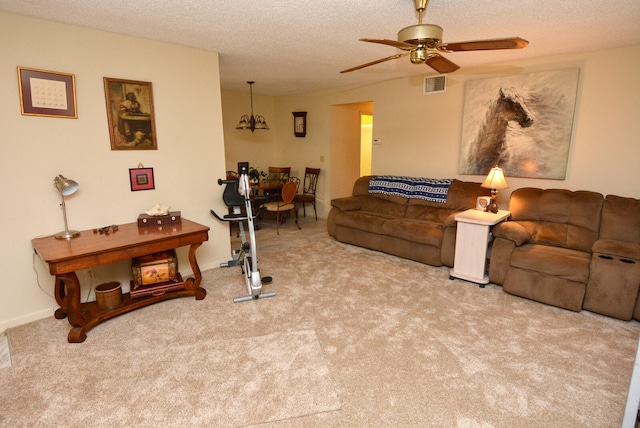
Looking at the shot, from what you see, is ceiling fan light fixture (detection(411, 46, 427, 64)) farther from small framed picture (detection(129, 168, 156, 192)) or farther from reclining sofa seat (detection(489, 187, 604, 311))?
small framed picture (detection(129, 168, 156, 192))

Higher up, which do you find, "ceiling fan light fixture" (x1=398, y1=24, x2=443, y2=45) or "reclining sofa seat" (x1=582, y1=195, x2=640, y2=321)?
"ceiling fan light fixture" (x1=398, y1=24, x2=443, y2=45)

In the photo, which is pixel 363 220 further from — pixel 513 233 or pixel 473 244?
pixel 513 233

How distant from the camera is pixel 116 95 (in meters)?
2.97

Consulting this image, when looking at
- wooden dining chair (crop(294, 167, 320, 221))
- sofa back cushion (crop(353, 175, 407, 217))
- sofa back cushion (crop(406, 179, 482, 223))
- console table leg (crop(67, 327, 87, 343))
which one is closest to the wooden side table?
sofa back cushion (crop(406, 179, 482, 223))

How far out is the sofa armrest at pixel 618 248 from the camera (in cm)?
271

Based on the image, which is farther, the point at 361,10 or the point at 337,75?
the point at 337,75

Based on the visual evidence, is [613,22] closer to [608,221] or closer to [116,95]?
[608,221]

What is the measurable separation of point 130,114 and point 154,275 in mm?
1501

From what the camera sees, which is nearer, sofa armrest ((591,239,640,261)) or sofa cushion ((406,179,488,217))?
sofa armrest ((591,239,640,261))

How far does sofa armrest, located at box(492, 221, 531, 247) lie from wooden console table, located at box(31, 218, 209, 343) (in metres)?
2.82

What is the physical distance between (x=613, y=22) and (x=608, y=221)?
1.74 m

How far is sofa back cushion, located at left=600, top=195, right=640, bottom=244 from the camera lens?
3051mm

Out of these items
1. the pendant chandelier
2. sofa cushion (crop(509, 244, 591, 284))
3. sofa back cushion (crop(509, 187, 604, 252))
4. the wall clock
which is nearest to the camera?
sofa cushion (crop(509, 244, 591, 284))

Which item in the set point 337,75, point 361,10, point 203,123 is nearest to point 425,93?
point 337,75
